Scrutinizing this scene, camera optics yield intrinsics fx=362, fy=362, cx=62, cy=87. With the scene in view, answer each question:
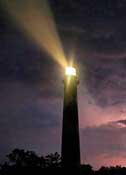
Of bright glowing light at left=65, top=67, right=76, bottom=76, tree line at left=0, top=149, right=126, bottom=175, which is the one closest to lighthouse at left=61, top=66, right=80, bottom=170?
bright glowing light at left=65, top=67, right=76, bottom=76

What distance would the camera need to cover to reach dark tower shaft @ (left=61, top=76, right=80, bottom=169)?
2792 centimetres

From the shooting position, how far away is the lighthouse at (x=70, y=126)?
27.9 metres

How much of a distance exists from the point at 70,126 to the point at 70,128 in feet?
0.51

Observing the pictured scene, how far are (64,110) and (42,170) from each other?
20261mm

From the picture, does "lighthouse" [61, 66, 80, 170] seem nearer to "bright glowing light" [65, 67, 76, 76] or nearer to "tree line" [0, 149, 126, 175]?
"bright glowing light" [65, 67, 76, 76]

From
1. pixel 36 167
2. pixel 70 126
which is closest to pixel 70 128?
pixel 70 126

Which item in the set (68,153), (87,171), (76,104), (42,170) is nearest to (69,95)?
(76,104)

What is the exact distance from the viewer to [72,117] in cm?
2867

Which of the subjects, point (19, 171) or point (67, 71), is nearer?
point (67, 71)

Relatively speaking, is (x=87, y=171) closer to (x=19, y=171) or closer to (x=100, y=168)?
(x=100, y=168)

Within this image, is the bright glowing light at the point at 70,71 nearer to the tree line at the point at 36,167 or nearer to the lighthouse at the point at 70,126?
the lighthouse at the point at 70,126

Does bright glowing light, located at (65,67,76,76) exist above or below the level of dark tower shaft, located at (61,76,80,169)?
above

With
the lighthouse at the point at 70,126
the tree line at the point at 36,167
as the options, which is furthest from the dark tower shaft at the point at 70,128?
the tree line at the point at 36,167

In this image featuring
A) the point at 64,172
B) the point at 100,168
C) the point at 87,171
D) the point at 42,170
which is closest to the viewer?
the point at 64,172
